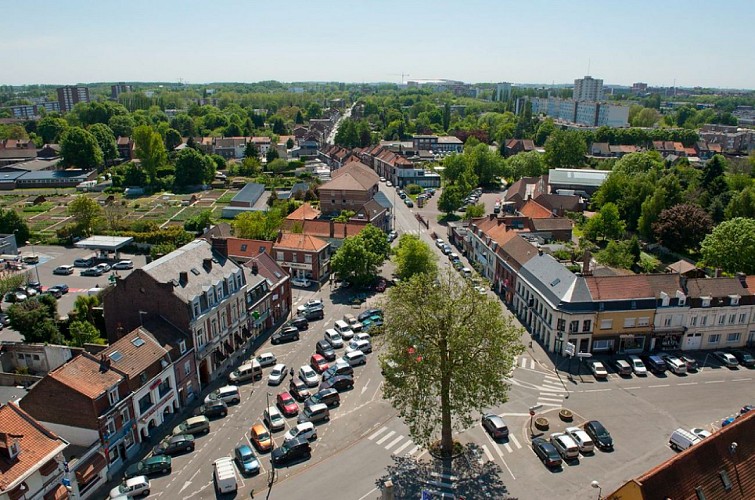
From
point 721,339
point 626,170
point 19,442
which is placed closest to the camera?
point 19,442

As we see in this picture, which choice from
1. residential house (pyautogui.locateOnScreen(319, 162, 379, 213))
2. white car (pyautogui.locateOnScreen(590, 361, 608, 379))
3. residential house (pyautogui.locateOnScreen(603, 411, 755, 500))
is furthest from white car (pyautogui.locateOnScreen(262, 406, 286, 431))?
residential house (pyautogui.locateOnScreen(319, 162, 379, 213))

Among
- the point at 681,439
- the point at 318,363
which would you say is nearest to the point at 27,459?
the point at 318,363

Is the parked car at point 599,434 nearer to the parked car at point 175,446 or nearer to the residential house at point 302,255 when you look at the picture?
the parked car at point 175,446

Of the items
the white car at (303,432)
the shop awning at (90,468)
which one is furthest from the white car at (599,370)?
the shop awning at (90,468)

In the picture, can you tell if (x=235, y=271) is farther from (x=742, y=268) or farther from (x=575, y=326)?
(x=742, y=268)

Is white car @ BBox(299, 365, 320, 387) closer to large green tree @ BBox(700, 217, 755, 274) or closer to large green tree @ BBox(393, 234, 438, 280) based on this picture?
large green tree @ BBox(393, 234, 438, 280)

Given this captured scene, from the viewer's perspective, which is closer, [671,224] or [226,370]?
[226,370]

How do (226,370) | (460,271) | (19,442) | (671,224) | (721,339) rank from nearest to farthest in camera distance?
(19,442) < (226,370) < (721,339) < (460,271) < (671,224)

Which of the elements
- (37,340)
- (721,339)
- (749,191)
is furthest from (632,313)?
(37,340)
